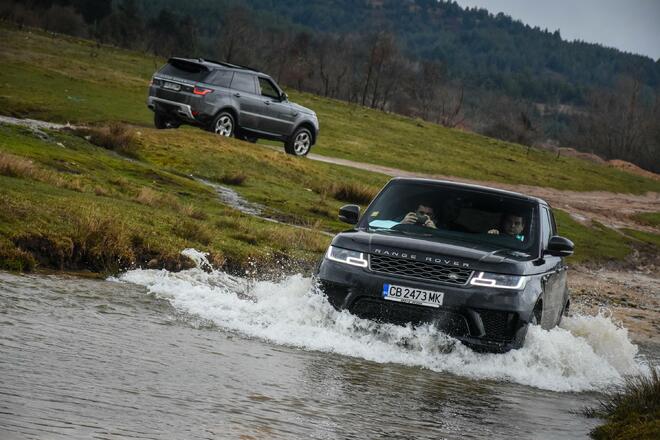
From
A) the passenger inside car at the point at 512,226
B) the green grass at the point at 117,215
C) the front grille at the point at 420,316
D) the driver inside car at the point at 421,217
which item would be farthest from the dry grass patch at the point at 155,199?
the front grille at the point at 420,316

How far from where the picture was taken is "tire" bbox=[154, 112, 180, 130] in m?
30.7

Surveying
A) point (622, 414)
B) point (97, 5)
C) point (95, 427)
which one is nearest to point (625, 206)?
point (622, 414)

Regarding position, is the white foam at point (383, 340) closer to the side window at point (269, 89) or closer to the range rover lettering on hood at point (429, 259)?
the range rover lettering on hood at point (429, 259)

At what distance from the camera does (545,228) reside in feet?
37.0

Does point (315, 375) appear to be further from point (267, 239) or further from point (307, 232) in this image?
point (307, 232)

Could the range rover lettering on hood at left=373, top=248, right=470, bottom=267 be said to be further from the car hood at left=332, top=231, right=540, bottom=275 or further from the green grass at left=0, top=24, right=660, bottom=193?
the green grass at left=0, top=24, right=660, bottom=193

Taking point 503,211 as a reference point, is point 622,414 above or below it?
below

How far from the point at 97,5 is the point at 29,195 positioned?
112826 mm

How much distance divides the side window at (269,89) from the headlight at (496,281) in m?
21.1

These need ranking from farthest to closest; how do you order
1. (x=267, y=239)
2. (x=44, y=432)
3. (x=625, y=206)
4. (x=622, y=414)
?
(x=625, y=206) → (x=267, y=239) → (x=622, y=414) → (x=44, y=432)

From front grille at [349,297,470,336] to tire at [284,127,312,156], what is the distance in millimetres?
22263

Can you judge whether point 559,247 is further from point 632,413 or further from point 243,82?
point 243,82

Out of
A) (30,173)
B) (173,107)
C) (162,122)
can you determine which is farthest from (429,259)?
(162,122)

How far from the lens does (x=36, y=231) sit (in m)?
12.5
